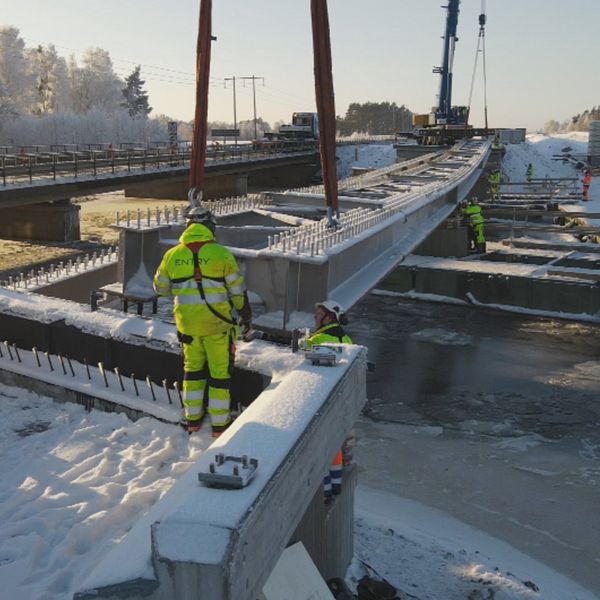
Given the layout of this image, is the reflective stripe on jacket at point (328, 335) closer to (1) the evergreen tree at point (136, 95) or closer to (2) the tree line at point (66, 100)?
(2) the tree line at point (66, 100)

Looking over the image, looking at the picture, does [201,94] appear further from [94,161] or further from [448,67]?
[448,67]

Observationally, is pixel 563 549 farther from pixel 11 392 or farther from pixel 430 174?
pixel 430 174

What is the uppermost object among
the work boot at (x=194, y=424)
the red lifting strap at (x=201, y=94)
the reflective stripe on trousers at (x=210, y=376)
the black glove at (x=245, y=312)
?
the red lifting strap at (x=201, y=94)

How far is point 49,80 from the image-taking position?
357 ft

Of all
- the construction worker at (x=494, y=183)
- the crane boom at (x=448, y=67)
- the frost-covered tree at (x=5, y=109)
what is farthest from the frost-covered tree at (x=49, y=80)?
the construction worker at (x=494, y=183)

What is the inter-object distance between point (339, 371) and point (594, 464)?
6.00m

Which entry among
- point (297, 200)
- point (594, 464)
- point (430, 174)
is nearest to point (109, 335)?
point (594, 464)

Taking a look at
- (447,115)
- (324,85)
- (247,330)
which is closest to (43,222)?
(324,85)

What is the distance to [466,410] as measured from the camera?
10984 mm

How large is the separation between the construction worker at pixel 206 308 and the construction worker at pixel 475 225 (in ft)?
55.0

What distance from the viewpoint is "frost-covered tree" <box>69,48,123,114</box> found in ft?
373

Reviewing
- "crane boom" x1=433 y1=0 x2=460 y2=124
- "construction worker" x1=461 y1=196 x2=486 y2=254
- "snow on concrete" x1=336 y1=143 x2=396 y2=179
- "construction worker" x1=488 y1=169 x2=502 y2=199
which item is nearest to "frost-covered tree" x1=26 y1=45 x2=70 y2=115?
"snow on concrete" x1=336 y1=143 x2=396 y2=179

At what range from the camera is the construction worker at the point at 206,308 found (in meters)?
4.82

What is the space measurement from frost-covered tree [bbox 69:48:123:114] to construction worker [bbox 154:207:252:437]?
116 m
